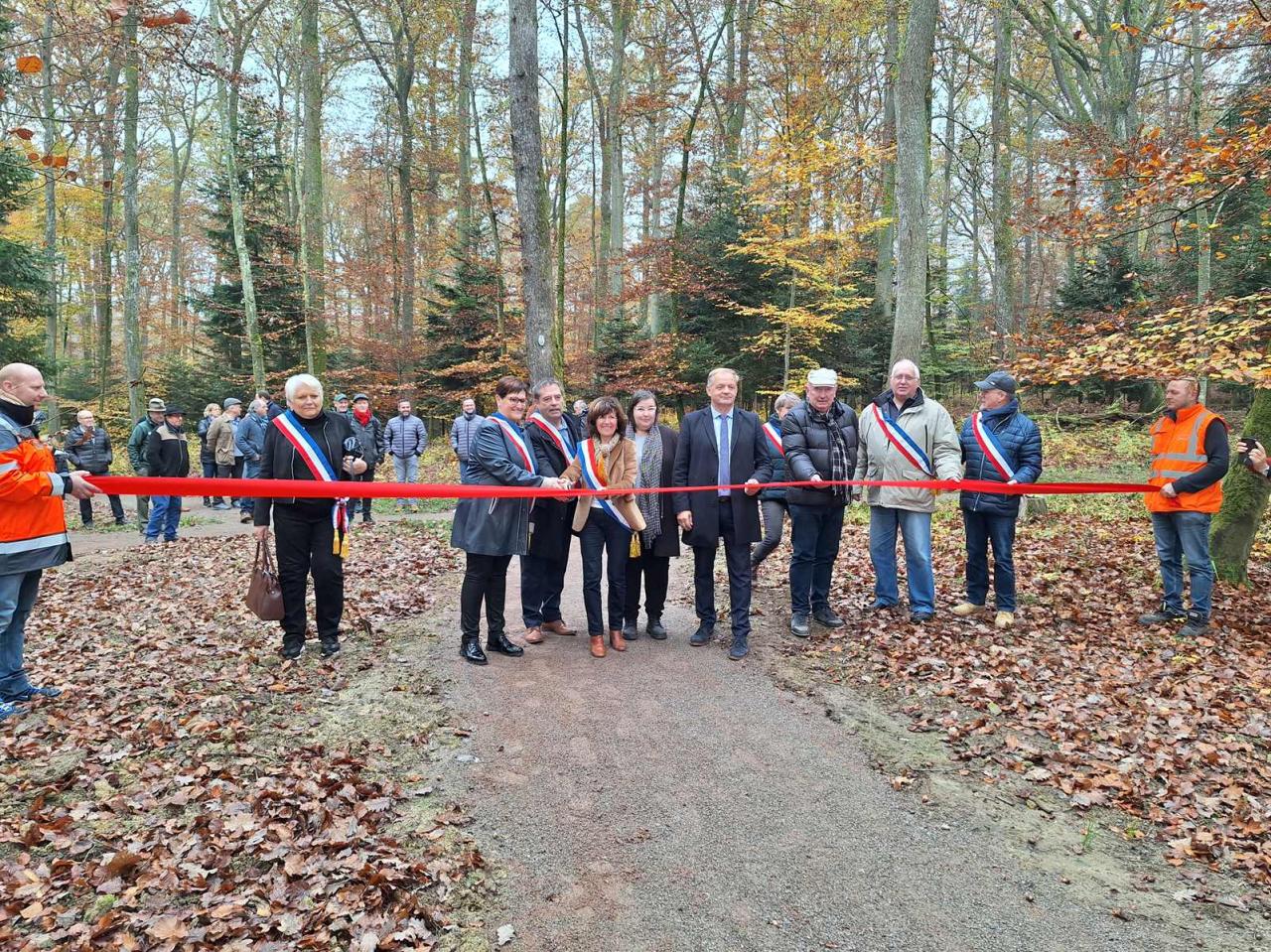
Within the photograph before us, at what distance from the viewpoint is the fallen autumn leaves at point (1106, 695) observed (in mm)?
3863

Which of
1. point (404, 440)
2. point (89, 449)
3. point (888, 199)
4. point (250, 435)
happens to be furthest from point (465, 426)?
point (888, 199)

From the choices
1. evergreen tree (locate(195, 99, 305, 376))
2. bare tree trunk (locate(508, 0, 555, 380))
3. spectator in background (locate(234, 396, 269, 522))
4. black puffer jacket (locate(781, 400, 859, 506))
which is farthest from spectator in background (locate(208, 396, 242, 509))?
black puffer jacket (locate(781, 400, 859, 506))

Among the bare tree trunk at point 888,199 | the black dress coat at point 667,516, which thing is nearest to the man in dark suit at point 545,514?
the black dress coat at point 667,516

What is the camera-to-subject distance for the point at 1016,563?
882 centimetres

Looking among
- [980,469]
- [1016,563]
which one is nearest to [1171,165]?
[980,469]

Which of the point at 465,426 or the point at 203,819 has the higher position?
the point at 465,426

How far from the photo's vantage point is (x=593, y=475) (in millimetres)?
5922

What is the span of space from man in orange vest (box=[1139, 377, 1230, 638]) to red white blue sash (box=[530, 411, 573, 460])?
17.1ft

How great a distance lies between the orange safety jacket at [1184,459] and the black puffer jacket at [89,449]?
16132 mm

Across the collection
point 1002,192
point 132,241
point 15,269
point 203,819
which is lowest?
point 203,819

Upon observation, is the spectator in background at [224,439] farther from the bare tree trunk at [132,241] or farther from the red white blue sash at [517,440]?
the red white blue sash at [517,440]

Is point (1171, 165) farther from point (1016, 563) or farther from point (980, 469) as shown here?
point (1016, 563)

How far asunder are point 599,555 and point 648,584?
72cm

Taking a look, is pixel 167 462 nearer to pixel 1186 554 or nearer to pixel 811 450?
pixel 811 450
